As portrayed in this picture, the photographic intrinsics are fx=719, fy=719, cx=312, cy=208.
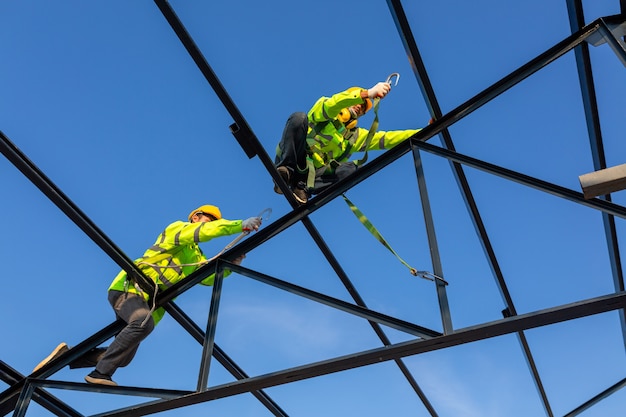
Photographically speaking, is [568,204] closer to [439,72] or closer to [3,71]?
[439,72]

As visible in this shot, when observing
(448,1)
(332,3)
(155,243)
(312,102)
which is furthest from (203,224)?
(448,1)

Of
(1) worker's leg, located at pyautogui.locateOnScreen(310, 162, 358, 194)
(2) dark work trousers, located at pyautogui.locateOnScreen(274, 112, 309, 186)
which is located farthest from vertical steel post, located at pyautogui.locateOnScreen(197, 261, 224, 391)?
(1) worker's leg, located at pyautogui.locateOnScreen(310, 162, 358, 194)

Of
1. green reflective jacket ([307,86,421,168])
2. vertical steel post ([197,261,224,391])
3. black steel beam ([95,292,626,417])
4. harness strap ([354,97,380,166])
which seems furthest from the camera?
green reflective jacket ([307,86,421,168])

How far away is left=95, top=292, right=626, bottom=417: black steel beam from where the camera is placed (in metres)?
4.38

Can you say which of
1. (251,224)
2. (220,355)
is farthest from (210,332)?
(220,355)

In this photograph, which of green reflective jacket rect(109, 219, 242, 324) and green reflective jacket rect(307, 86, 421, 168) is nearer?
green reflective jacket rect(109, 219, 242, 324)

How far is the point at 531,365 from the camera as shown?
758 centimetres

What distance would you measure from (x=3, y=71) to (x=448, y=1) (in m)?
3.71

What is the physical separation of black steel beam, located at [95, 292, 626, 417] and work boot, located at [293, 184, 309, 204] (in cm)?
171

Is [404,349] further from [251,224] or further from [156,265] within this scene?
[156,265]

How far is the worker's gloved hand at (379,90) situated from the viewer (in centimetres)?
618

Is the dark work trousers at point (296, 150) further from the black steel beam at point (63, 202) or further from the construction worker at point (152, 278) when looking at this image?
the black steel beam at point (63, 202)

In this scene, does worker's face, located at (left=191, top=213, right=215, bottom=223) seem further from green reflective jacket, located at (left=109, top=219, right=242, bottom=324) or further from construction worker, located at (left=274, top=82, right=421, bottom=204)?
construction worker, located at (left=274, top=82, right=421, bottom=204)

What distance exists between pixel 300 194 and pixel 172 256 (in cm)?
131
